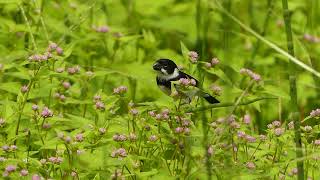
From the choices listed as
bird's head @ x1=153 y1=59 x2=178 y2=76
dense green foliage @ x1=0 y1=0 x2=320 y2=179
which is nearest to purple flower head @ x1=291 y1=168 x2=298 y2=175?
dense green foliage @ x1=0 y1=0 x2=320 y2=179

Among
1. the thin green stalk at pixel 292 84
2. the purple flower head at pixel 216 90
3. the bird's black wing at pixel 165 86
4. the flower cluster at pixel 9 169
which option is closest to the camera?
the thin green stalk at pixel 292 84

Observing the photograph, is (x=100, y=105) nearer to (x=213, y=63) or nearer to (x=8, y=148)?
(x=8, y=148)

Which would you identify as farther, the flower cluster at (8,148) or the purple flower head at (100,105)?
the purple flower head at (100,105)

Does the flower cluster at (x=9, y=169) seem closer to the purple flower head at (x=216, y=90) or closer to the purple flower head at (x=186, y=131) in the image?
the purple flower head at (x=186, y=131)

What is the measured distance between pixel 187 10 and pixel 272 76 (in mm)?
1239

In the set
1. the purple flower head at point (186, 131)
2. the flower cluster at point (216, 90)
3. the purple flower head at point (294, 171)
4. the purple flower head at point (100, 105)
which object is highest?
the flower cluster at point (216, 90)

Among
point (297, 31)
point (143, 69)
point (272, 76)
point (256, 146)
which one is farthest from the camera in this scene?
point (297, 31)

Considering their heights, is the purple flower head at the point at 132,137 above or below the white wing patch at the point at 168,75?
below

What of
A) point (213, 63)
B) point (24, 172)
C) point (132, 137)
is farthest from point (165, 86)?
point (24, 172)

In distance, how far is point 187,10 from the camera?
22.2 feet

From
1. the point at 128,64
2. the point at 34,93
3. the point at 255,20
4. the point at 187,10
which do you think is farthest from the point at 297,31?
the point at 34,93

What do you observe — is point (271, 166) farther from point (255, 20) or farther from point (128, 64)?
point (255, 20)

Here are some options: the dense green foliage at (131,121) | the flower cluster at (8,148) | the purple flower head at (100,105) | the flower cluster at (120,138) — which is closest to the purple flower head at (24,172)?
the dense green foliage at (131,121)

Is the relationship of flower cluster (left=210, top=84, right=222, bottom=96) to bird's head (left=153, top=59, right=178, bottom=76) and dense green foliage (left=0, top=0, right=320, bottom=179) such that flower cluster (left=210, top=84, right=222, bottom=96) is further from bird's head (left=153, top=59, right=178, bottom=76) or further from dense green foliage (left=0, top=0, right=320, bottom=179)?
bird's head (left=153, top=59, right=178, bottom=76)
